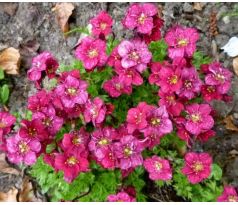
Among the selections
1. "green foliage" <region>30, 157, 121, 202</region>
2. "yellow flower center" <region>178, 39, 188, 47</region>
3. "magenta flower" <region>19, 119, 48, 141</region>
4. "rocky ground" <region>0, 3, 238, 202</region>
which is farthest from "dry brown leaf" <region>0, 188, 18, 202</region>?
"yellow flower center" <region>178, 39, 188, 47</region>

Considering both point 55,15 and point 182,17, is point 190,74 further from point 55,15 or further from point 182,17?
point 55,15

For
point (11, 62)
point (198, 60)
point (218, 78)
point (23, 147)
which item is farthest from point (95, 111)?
point (11, 62)

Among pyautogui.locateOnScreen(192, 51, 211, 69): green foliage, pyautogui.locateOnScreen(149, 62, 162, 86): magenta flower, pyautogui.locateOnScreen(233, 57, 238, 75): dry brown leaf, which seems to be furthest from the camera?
pyautogui.locateOnScreen(233, 57, 238, 75): dry brown leaf

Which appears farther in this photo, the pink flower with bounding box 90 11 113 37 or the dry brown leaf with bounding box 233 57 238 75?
the dry brown leaf with bounding box 233 57 238 75

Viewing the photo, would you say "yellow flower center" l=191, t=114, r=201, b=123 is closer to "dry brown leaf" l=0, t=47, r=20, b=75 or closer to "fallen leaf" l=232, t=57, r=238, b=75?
"fallen leaf" l=232, t=57, r=238, b=75

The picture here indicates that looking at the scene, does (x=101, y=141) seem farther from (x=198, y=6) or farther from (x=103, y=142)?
(x=198, y=6)

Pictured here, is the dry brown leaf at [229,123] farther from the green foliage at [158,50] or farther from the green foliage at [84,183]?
the green foliage at [84,183]
